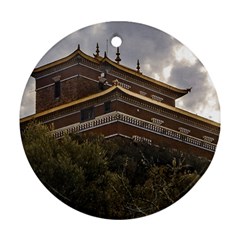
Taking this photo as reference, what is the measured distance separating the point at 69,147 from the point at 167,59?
525 mm

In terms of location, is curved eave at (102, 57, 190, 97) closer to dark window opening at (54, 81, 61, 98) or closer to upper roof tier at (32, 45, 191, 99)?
upper roof tier at (32, 45, 191, 99)

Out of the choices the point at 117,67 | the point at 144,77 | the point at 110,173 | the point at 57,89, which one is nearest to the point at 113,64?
the point at 117,67

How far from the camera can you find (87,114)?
8.14ft

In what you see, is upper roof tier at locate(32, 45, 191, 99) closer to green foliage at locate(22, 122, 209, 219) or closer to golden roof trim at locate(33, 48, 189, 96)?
golden roof trim at locate(33, 48, 189, 96)

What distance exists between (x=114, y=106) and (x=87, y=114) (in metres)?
0.11

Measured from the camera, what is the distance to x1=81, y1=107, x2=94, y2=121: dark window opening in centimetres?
248

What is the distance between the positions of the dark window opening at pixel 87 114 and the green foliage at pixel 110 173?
0.25ft

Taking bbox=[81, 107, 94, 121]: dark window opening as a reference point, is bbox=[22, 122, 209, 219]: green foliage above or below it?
below

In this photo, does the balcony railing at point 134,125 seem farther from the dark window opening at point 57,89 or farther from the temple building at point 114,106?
the dark window opening at point 57,89

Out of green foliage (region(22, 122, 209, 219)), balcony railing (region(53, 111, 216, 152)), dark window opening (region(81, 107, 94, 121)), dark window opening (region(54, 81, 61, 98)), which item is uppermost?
dark window opening (region(54, 81, 61, 98))

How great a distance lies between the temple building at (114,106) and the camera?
2471 mm

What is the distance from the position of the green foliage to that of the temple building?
46 mm

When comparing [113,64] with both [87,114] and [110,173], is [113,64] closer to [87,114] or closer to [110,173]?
[87,114]

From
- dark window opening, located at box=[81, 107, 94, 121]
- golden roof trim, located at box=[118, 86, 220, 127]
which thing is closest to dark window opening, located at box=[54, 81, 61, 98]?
dark window opening, located at box=[81, 107, 94, 121]
